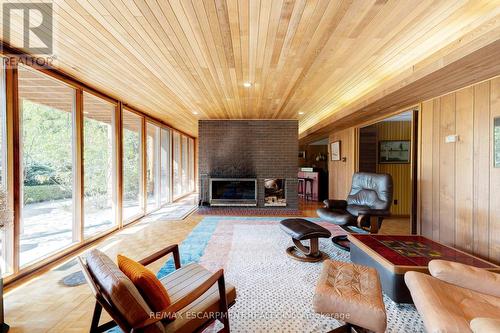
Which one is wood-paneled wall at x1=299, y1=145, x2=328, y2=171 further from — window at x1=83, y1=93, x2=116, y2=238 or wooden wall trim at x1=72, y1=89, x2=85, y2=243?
wooden wall trim at x1=72, y1=89, x2=85, y2=243

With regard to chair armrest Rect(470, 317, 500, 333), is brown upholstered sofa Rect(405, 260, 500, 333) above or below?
below

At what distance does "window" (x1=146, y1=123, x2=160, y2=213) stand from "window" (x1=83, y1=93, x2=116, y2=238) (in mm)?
1243

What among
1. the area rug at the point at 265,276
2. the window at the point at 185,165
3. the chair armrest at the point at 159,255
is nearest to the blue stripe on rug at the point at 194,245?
the area rug at the point at 265,276

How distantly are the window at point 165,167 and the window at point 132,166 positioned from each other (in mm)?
1203

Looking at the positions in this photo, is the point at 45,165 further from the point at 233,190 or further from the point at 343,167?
the point at 343,167

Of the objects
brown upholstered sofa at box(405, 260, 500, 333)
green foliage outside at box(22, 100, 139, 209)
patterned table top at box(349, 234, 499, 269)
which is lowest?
patterned table top at box(349, 234, 499, 269)

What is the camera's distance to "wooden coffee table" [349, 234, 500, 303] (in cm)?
176

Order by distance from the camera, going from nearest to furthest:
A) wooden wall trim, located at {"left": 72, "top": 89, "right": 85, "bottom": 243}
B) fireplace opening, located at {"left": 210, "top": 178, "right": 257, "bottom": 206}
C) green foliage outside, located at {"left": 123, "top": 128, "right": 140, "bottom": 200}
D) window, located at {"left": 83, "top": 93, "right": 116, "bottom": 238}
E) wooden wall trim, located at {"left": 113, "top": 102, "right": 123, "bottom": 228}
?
wooden wall trim, located at {"left": 72, "top": 89, "right": 85, "bottom": 243} → window, located at {"left": 83, "top": 93, "right": 116, "bottom": 238} → wooden wall trim, located at {"left": 113, "top": 102, "right": 123, "bottom": 228} → green foliage outside, located at {"left": 123, "top": 128, "right": 140, "bottom": 200} → fireplace opening, located at {"left": 210, "top": 178, "right": 257, "bottom": 206}

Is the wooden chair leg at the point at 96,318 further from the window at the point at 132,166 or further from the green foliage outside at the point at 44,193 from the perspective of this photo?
the window at the point at 132,166

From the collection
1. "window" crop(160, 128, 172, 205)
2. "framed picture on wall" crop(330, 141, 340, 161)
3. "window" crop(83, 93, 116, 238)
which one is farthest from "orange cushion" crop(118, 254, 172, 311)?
"framed picture on wall" crop(330, 141, 340, 161)

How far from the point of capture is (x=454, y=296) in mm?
1348

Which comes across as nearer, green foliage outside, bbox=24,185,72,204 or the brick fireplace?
green foliage outside, bbox=24,185,72,204

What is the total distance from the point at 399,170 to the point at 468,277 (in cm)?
417

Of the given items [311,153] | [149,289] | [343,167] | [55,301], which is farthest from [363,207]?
[311,153]
